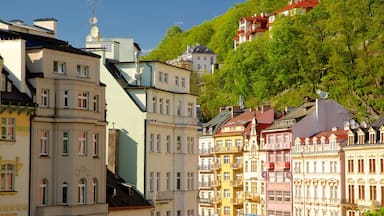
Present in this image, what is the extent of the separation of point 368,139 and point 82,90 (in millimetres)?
36397

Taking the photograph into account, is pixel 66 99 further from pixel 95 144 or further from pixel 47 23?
pixel 47 23

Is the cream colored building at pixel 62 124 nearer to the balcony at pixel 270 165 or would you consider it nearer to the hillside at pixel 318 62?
the balcony at pixel 270 165

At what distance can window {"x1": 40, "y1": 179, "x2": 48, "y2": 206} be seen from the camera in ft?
139

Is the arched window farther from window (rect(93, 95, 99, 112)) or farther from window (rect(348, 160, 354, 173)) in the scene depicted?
window (rect(348, 160, 354, 173))

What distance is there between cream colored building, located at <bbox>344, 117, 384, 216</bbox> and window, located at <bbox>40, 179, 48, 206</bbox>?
1412 inches

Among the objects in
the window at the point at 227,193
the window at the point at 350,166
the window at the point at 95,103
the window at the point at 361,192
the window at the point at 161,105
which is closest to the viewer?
the window at the point at 95,103

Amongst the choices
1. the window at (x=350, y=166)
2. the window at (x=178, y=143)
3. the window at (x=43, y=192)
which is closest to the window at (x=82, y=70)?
the window at (x=43, y=192)

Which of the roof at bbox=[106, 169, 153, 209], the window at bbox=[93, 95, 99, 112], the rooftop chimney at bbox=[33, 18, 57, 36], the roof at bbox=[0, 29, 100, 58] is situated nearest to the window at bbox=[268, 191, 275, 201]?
the roof at bbox=[106, 169, 153, 209]

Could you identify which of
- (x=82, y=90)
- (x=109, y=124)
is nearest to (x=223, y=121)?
(x=109, y=124)

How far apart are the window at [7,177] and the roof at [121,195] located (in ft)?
23.6

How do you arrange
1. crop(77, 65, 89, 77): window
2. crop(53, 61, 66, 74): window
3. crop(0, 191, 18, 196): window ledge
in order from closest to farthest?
crop(0, 191, 18, 196): window ledge < crop(53, 61, 66, 74): window < crop(77, 65, 89, 77): window

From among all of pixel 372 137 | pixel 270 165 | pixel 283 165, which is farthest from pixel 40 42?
pixel 270 165

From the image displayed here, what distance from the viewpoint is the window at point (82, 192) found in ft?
144

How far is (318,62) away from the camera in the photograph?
385 feet
